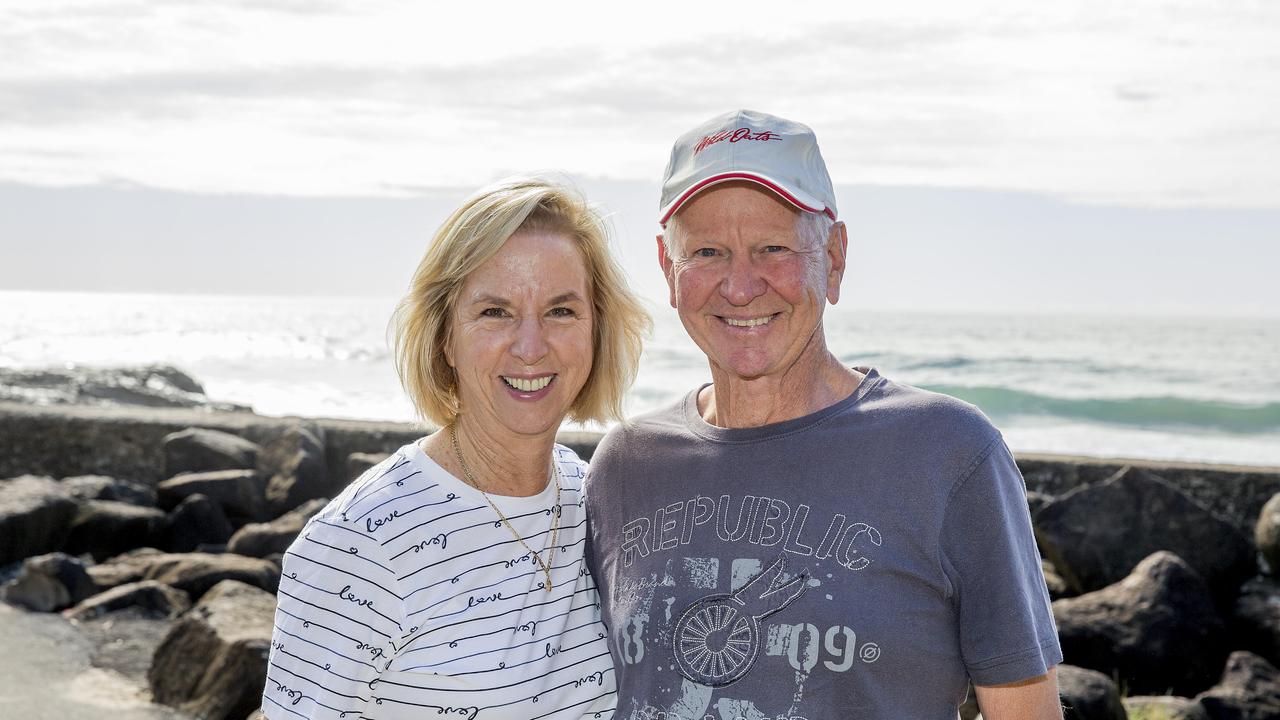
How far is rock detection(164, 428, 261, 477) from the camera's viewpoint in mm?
7969

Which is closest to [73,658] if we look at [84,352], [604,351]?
[604,351]

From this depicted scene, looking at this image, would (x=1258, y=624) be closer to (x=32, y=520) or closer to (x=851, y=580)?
(x=851, y=580)

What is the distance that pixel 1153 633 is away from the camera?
543 centimetres

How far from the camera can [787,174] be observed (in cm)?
242

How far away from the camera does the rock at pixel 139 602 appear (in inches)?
232

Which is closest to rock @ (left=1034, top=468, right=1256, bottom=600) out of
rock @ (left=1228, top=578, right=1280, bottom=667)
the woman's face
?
rock @ (left=1228, top=578, right=1280, bottom=667)

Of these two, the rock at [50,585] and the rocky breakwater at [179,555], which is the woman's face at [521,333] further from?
the rock at [50,585]

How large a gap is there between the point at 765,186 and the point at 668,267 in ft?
1.26

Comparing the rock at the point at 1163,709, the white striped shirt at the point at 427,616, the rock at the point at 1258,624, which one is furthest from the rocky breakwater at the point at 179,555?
the rock at the point at 1258,624

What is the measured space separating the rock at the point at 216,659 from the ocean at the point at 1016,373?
249cm

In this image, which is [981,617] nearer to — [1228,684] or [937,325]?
[1228,684]

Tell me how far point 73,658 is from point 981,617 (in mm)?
4541

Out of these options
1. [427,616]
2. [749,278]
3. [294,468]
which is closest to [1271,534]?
[749,278]

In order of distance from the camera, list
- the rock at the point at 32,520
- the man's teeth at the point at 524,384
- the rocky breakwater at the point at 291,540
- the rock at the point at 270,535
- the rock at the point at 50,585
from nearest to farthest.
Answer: the man's teeth at the point at 524,384 < the rocky breakwater at the point at 291,540 < the rock at the point at 50,585 < the rock at the point at 270,535 < the rock at the point at 32,520
